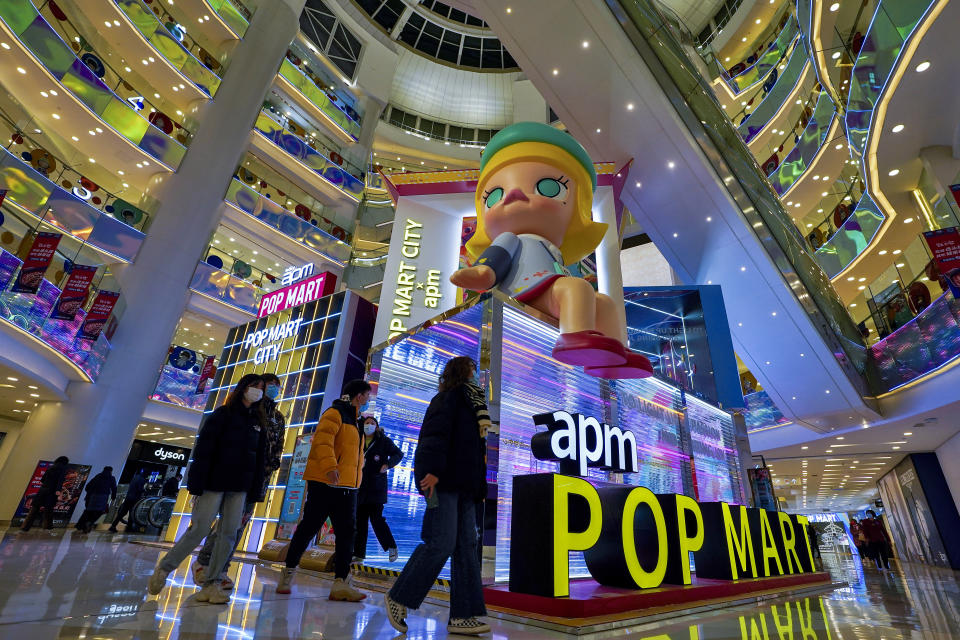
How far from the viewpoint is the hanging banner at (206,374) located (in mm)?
15102

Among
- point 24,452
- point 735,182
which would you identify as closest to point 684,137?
point 735,182

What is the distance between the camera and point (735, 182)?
8.01m

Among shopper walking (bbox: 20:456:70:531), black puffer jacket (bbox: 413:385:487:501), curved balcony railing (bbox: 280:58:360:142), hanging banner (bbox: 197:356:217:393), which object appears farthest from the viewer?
curved balcony railing (bbox: 280:58:360:142)

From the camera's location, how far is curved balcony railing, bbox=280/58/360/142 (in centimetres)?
2019

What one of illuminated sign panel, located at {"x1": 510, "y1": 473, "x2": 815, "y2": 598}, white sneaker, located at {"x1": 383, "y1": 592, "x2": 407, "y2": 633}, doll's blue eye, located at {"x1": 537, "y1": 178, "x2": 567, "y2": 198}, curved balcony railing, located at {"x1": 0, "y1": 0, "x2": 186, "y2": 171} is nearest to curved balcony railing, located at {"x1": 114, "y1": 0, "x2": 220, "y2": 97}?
curved balcony railing, located at {"x1": 0, "y1": 0, "x2": 186, "y2": 171}

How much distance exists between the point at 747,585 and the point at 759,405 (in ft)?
35.5

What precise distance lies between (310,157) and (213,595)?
20029 mm

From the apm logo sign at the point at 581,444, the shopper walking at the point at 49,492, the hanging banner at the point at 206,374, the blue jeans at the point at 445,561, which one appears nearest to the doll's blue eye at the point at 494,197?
the apm logo sign at the point at 581,444

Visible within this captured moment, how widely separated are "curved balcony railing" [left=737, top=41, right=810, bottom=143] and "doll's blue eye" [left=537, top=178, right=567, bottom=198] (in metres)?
16.4

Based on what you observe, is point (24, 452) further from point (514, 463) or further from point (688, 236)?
point (688, 236)

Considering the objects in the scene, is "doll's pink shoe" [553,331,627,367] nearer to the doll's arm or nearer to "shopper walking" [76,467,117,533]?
the doll's arm

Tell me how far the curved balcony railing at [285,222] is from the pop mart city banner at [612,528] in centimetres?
1648

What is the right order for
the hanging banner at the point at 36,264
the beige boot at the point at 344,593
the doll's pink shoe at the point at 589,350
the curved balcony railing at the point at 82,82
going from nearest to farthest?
the beige boot at the point at 344,593, the doll's pink shoe at the point at 589,350, the hanging banner at the point at 36,264, the curved balcony railing at the point at 82,82

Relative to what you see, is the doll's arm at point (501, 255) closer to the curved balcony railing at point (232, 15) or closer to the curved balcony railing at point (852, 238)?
the curved balcony railing at point (852, 238)
